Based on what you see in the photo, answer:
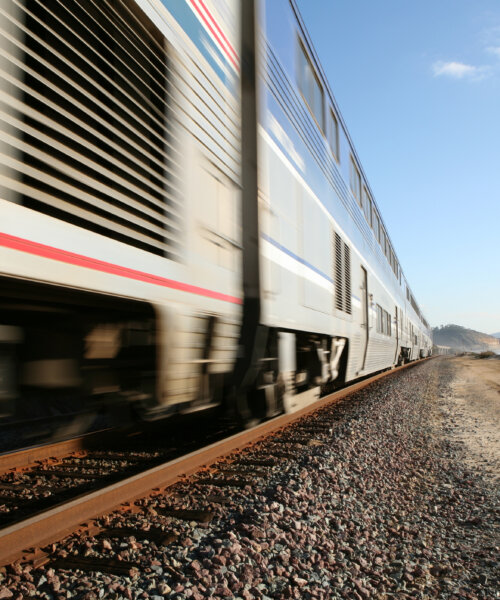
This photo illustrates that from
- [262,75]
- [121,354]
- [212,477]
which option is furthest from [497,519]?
[262,75]

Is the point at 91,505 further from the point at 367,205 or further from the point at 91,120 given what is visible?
the point at 367,205

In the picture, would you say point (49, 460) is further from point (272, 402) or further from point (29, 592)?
point (29, 592)

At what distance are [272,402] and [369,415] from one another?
2290 mm

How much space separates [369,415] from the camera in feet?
21.6

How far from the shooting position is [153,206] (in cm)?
285

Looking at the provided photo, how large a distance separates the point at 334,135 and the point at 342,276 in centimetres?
196

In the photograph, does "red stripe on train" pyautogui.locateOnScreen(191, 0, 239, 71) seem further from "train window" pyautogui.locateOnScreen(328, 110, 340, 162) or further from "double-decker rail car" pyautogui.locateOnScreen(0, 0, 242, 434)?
"train window" pyautogui.locateOnScreen(328, 110, 340, 162)

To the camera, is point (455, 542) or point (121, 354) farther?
point (121, 354)

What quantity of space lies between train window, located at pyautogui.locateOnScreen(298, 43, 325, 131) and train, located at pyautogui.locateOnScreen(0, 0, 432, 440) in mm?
87

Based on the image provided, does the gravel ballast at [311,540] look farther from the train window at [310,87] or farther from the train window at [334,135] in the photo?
the train window at [334,135]

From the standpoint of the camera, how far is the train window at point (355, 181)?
8703 mm

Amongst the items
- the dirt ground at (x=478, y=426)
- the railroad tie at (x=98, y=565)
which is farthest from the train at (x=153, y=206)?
the dirt ground at (x=478, y=426)

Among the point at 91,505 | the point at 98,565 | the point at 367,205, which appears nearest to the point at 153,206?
the point at 91,505

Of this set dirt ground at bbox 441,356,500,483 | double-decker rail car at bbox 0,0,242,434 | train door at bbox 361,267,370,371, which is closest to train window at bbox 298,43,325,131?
double-decker rail car at bbox 0,0,242,434
